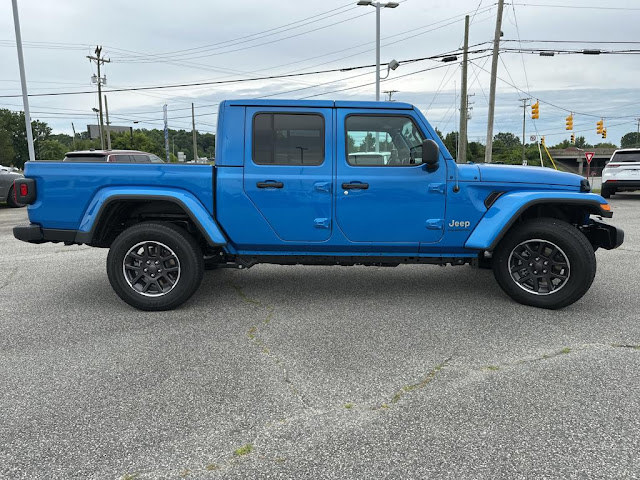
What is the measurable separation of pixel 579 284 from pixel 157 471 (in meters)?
3.87

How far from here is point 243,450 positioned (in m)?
2.33

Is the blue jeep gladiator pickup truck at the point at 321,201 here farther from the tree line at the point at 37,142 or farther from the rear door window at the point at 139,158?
the tree line at the point at 37,142

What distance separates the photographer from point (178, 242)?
14.4 ft

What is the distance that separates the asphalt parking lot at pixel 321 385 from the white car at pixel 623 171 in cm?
1202

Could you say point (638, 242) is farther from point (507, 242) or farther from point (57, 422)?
point (57, 422)

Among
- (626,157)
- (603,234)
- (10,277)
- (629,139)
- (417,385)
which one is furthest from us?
(629,139)

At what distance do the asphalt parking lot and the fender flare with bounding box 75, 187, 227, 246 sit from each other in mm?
760

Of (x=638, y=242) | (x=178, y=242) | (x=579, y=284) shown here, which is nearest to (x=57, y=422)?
(x=178, y=242)

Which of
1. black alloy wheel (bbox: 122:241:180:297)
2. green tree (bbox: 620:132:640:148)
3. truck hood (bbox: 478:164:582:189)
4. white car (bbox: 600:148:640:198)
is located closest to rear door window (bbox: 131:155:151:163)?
black alloy wheel (bbox: 122:241:180:297)

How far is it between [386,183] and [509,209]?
114cm

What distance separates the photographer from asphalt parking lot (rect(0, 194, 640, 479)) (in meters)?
2.26

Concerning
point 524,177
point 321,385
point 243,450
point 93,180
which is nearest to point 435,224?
point 524,177

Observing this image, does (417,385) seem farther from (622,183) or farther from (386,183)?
(622,183)

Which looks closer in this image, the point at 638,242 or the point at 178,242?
the point at 178,242
